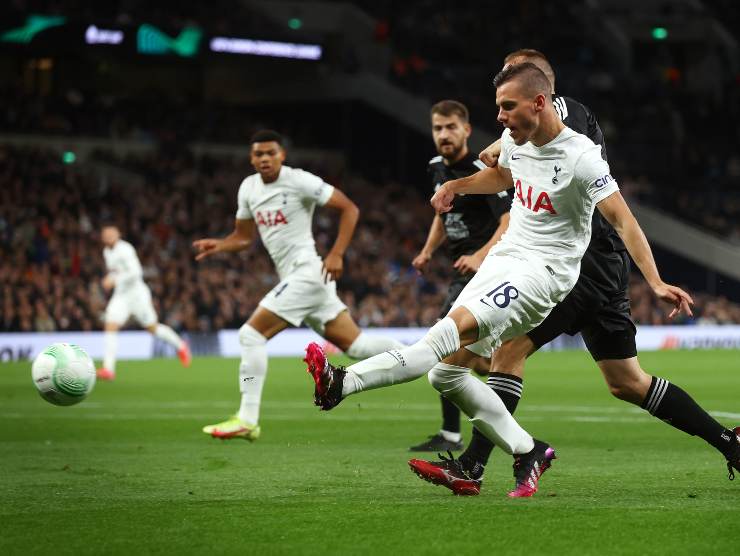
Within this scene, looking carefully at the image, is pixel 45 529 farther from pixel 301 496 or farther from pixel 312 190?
pixel 312 190

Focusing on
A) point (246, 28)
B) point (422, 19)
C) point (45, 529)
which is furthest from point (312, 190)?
point (422, 19)

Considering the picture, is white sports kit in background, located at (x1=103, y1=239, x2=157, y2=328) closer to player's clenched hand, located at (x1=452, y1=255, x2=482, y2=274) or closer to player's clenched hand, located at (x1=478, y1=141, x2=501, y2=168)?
player's clenched hand, located at (x1=452, y1=255, x2=482, y2=274)

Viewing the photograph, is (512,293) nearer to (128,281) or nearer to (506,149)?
(506,149)

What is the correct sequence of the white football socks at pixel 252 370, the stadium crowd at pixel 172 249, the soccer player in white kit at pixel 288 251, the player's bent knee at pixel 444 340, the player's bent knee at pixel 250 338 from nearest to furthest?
1. the player's bent knee at pixel 444 340
2. the white football socks at pixel 252 370
3. the player's bent knee at pixel 250 338
4. the soccer player in white kit at pixel 288 251
5. the stadium crowd at pixel 172 249

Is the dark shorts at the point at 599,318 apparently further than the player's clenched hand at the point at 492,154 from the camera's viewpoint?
No

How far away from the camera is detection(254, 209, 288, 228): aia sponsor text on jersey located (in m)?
11.8

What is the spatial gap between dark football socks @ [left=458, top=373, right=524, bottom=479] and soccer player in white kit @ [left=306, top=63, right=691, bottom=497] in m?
0.20

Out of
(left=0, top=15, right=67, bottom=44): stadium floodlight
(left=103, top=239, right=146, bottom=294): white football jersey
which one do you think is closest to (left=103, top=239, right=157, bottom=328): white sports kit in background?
(left=103, top=239, right=146, bottom=294): white football jersey

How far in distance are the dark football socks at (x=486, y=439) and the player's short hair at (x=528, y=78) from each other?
1752 mm

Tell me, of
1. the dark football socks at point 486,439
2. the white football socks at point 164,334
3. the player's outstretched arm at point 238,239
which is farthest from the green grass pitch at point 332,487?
the white football socks at point 164,334

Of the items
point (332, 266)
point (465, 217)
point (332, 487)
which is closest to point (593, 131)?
point (332, 487)

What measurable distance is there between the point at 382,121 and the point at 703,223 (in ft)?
33.5

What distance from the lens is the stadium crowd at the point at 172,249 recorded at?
2738 centimetres

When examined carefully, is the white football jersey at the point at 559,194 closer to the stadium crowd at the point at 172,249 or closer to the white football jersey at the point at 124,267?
the white football jersey at the point at 124,267
